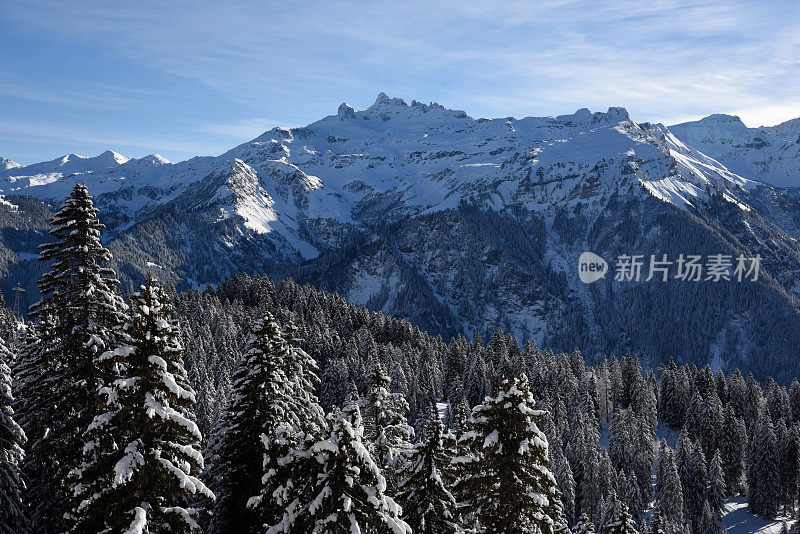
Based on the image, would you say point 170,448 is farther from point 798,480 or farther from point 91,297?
point 798,480

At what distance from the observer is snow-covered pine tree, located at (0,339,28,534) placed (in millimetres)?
18969

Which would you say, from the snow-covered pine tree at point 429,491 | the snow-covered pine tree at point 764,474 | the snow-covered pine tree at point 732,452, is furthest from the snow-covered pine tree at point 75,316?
the snow-covered pine tree at point 732,452

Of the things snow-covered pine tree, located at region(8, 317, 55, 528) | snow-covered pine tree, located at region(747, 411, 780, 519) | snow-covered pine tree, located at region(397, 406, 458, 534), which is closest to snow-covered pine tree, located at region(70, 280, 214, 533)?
snow-covered pine tree, located at region(8, 317, 55, 528)

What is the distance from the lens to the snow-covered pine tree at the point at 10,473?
62.2ft

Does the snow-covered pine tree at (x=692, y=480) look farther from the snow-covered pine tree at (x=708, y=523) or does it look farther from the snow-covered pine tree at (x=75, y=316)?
the snow-covered pine tree at (x=75, y=316)

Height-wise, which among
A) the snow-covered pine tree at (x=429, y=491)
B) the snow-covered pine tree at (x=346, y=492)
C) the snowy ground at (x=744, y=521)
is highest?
the snow-covered pine tree at (x=346, y=492)

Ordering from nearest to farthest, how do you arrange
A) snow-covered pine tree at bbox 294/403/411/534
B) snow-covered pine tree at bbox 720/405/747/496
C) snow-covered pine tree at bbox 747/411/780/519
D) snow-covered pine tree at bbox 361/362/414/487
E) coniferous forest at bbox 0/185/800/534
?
1. snow-covered pine tree at bbox 294/403/411/534
2. coniferous forest at bbox 0/185/800/534
3. snow-covered pine tree at bbox 361/362/414/487
4. snow-covered pine tree at bbox 747/411/780/519
5. snow-covered pine tree at bbox 720/405/747/496

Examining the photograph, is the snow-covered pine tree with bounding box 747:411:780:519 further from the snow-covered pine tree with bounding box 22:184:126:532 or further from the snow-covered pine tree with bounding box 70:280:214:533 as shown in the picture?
the snow-covered pine tree with bounding box 22:184:126:532

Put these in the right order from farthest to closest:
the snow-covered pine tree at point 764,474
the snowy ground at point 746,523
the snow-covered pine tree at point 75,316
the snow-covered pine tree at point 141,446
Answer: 1. the snow-covered pine tree at point 764,474
2. the snowy ground at point 746,523
3. the snow-covered pine tree at point 75,316
4. the snow-covered pine tree at point 141,446

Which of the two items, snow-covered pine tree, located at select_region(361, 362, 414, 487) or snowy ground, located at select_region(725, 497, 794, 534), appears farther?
snowy ground, located at select_region(725, 497, 794, 534)

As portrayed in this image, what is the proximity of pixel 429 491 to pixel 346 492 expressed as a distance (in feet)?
21.5

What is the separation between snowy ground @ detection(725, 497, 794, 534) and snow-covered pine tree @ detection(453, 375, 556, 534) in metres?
76.2

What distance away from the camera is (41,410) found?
2038 cm

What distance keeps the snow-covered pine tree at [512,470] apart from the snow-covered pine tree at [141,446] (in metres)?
8.40
